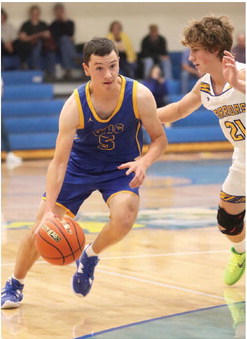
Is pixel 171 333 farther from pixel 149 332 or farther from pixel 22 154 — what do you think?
pixel 22 154

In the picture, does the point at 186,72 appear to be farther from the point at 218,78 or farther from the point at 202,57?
the point at 202,57

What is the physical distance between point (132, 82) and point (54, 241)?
3.90 ft

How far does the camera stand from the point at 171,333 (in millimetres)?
4715

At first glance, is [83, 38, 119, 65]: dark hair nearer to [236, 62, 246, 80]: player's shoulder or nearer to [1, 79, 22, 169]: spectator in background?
[236, 62, 246, 80]: player's shoulder

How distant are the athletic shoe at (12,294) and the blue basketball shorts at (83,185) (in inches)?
23.1

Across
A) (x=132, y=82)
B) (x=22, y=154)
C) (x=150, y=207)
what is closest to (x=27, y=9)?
(x=22, y=154)

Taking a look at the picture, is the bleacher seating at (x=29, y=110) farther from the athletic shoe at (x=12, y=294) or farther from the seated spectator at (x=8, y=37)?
the athletic shoe at (x=12, y=294)

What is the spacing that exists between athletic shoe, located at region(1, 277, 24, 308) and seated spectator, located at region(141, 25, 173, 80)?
13.2m

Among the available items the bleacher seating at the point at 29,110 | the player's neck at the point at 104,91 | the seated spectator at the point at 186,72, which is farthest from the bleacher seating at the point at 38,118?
the player's neck at the point at 104,91

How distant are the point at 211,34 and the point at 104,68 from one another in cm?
69

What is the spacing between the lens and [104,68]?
5105mm

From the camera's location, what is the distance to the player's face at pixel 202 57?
507 centimetres

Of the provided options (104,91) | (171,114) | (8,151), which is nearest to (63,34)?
(8,151)

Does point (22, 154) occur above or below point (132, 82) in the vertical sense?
below
